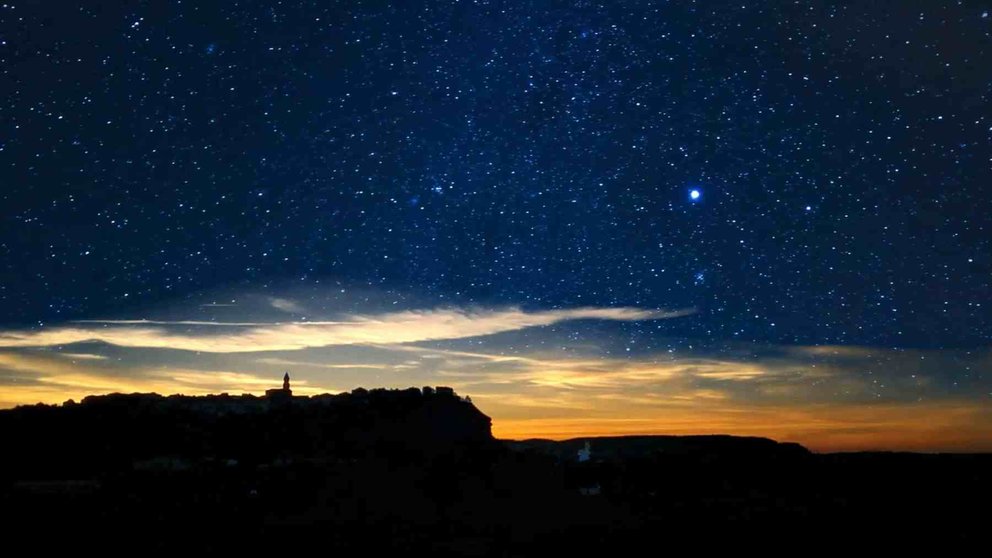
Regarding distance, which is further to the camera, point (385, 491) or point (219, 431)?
point (219, 431)

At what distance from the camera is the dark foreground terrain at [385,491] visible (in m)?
20.9

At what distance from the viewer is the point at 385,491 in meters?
25.9

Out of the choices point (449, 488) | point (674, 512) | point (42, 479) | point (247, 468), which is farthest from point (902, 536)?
point (42, 479)

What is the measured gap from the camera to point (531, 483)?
30.1 metres

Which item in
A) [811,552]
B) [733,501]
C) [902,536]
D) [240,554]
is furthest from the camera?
[733,501]

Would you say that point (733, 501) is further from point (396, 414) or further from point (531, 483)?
point (396, 414)

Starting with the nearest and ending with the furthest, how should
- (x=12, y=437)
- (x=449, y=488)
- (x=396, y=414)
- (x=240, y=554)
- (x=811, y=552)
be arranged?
(x=240, y=554)
(x=811, y=552)
(x=449, y=488)
(x=12, y=437)
(x=396, y=414)

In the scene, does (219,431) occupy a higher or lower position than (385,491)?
higher

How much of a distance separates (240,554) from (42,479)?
554 inches

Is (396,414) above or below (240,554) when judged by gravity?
above

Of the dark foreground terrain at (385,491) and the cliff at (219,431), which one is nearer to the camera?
the dark foreground terrain at (385,491)

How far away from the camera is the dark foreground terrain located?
824 inches

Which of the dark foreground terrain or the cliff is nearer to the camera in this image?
the dark foreground terrain

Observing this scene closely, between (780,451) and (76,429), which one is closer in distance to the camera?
(76,429)
